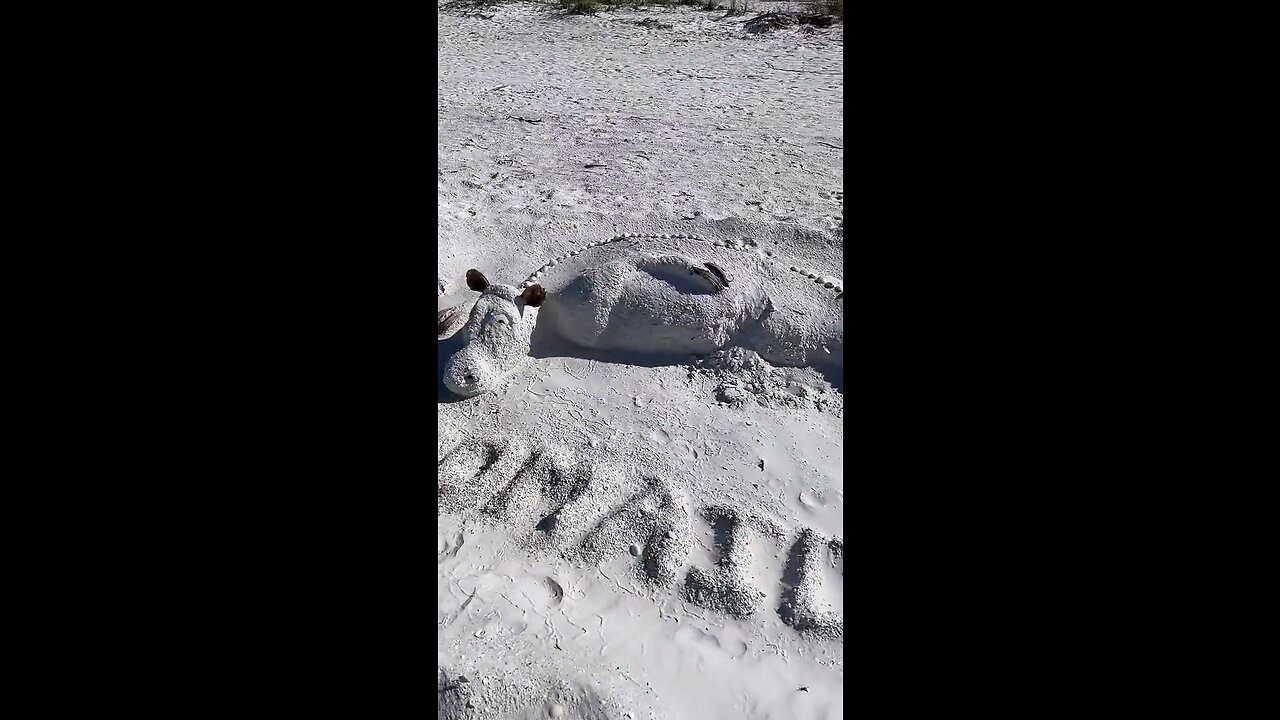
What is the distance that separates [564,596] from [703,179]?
2707 mm

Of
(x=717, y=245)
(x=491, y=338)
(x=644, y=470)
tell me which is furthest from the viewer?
(x=717, y=245)

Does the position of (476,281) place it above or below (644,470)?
above

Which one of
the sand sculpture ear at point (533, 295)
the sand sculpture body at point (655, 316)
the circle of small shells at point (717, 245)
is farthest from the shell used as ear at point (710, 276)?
the sand sculpture ear at point (533, 295)

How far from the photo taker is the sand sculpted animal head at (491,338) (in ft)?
7.95

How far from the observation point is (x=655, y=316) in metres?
2.66

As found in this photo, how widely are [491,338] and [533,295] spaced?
0.25 m

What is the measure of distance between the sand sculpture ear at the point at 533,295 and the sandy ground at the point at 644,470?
79mm

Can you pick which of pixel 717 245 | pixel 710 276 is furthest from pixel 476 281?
pixel 717 245

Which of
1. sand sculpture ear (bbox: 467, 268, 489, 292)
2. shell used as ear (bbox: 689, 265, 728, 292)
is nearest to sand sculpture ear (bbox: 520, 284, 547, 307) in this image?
sand sculpture ear (bbox: 467, 268, 489, 292)

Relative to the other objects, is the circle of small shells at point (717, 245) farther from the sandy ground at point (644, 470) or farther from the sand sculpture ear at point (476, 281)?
the sand sculpture ear at point (476, 281)

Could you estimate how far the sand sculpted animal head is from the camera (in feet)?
7.95

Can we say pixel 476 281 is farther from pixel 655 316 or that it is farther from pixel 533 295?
pixel 655 316
